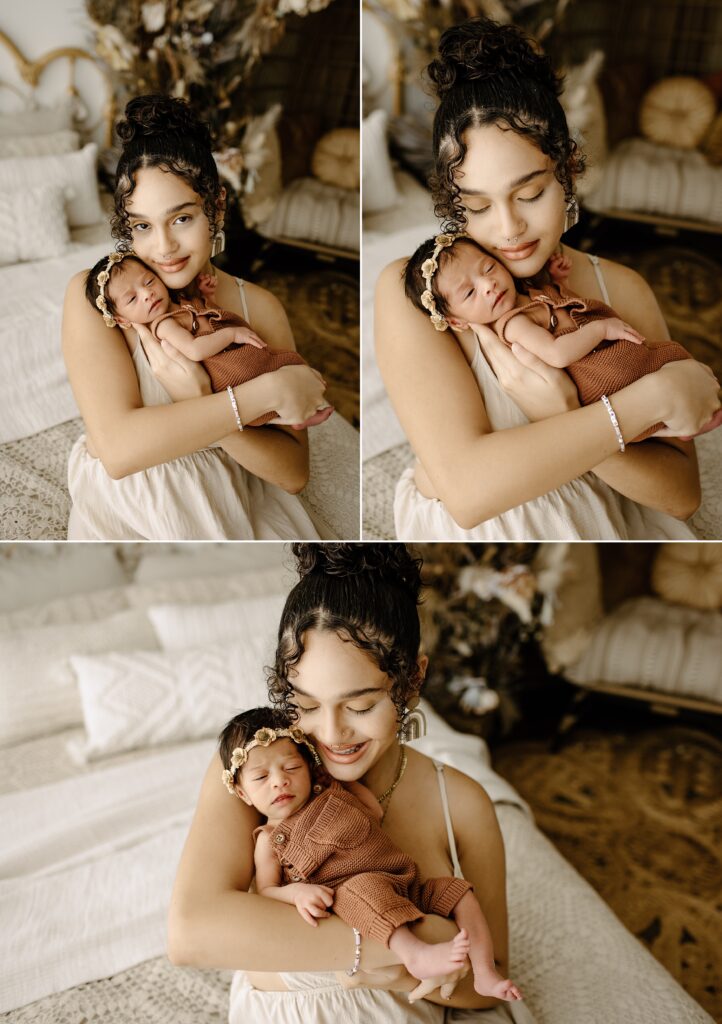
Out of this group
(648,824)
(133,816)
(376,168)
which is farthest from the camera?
(648,824)

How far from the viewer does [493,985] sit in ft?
5.36

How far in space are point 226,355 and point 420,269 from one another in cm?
39

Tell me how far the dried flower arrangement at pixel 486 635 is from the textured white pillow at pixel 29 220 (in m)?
1.67

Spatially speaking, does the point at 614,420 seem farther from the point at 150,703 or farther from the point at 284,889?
the point at 150,703

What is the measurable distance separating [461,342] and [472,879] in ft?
3.39

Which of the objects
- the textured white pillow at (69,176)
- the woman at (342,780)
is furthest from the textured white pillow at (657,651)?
the textured white pillow at (69,176)

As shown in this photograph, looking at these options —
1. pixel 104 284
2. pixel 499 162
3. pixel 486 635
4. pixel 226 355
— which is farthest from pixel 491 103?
pixel 486 635

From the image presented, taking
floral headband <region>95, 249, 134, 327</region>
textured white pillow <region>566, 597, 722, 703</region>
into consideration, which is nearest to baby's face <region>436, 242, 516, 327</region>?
floral headband <region>95, 249, 134, 327</region>

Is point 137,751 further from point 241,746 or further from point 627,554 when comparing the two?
point 627,554

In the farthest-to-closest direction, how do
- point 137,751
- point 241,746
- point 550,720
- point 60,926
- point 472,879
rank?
point 550,720
point 137,751
point 60,926
point 472,879
point 241,746

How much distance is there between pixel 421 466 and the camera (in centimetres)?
198

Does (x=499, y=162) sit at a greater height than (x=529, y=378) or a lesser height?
greater

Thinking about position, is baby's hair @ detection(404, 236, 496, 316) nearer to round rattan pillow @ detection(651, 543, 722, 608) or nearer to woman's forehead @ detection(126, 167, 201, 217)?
woman's forehead @ detection(126, 167, 201, 217)

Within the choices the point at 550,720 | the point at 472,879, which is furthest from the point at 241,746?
the point at 550,720
